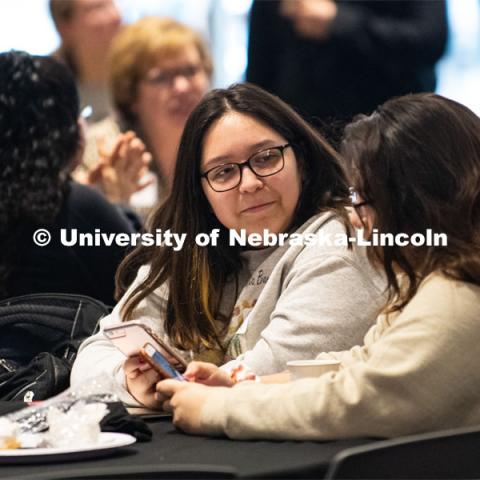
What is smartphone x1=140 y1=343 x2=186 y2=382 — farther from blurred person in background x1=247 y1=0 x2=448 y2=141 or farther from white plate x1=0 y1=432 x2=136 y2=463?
blurred person in background x1=247 y1=0 x2=448 y2=141

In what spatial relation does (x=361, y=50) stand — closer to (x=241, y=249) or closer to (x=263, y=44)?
(x=263, y=44)

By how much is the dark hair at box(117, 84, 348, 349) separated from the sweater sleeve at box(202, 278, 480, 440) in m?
0.86

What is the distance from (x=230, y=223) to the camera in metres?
3.06

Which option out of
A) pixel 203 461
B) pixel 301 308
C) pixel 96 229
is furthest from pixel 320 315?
pixel 96 229

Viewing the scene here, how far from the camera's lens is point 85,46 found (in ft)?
18.1

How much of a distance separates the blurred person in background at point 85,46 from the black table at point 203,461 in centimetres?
341

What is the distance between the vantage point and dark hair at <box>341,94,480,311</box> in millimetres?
2322

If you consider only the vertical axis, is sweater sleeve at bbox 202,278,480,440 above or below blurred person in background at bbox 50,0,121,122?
below

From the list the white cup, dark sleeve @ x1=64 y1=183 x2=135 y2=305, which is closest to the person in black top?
dark sleeve @ x1=64 y1=183 x2=135 y2=305

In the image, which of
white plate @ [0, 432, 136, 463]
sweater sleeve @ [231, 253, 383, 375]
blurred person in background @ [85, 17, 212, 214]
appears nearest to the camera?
white plate @ [0, 432, 136, 463]

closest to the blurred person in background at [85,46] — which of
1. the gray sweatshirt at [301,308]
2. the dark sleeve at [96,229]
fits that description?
the dark sleeve at [96,229]

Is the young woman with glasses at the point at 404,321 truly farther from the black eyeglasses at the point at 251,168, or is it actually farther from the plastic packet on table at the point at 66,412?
the black eyeglasses at the point at 251,168

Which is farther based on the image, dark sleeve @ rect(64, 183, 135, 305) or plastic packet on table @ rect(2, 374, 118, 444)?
dark sleeve @ rect(64, 183, 135, 305)

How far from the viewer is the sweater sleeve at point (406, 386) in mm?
2131
